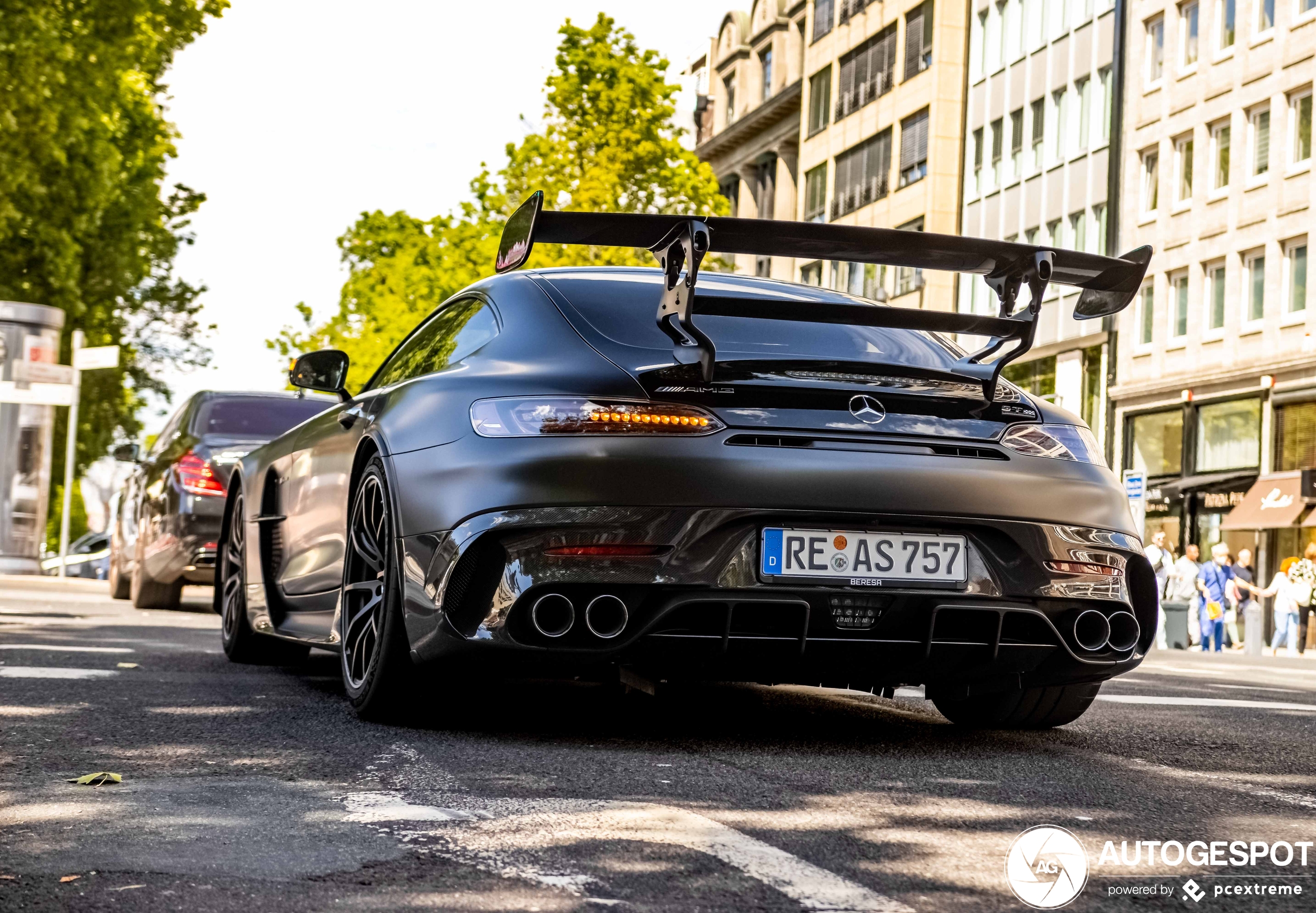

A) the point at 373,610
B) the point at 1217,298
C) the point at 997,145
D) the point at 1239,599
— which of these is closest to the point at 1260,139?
the point at 1217,298

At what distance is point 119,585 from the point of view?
1706 centimetres

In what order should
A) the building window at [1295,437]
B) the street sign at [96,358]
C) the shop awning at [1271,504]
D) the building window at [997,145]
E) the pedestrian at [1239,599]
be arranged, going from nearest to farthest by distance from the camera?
the street sign at [96,358]
the pedestrian at [1239,599]
the shop awning at [1271,504]
the building window at [1295,437]
the building window at [997,145]

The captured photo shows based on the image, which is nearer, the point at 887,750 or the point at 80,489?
the point at 887,750

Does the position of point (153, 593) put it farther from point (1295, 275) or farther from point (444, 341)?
point (1295, 275)

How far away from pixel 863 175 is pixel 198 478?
41948 mm

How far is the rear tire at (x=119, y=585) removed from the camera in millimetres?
16922

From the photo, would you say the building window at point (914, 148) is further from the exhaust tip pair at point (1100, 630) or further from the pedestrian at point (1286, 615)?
the exhaust tip pair at point (1100, 630)

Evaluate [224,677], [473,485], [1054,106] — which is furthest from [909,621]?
[1054,106]

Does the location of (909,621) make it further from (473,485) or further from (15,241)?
(15,241)

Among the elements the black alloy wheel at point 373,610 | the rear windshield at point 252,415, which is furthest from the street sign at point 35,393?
the black alloy wheel at point 373,610

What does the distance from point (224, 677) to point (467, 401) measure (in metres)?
2.66

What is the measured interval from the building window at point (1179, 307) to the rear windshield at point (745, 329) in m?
34.4

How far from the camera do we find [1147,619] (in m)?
5.62

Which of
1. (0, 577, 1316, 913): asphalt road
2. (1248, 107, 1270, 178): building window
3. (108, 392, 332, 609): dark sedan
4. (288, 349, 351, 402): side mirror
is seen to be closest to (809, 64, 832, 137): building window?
(1248, 107, 1270, 178): building window
